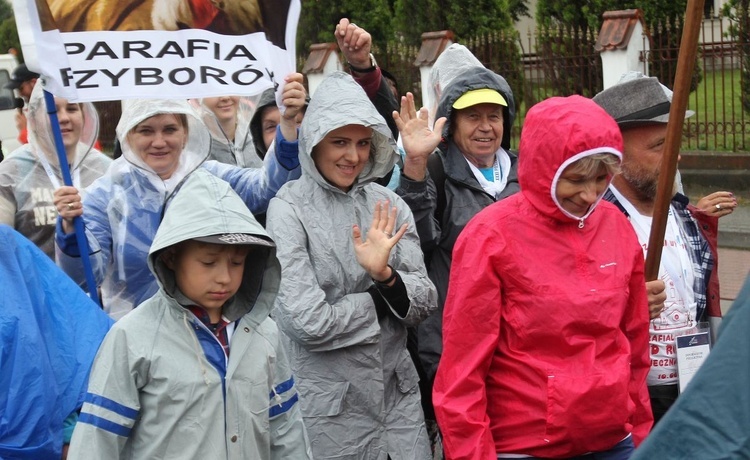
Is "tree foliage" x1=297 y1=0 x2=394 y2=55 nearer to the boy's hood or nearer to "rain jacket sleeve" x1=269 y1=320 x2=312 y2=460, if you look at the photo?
the boy's hood

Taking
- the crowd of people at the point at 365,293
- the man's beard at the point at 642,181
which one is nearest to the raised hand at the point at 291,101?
the crowd of people at the point at 365,293

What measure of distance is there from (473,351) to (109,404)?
1.09 metres

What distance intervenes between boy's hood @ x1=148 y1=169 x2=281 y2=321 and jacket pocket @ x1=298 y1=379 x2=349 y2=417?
64 centimetres

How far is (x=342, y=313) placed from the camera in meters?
3.97

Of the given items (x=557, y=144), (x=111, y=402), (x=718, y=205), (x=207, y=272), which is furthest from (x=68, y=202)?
(x=718, y=205)

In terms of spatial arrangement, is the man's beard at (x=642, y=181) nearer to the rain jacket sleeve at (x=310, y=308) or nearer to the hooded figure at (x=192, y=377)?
the rain jacket sleeve at (x=310, y=308)

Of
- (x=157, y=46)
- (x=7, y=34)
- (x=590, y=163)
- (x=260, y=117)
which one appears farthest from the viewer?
(x=7, y=34)

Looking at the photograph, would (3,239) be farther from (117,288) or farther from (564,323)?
(564,323)

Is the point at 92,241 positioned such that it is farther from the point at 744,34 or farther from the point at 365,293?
the point at 744,34

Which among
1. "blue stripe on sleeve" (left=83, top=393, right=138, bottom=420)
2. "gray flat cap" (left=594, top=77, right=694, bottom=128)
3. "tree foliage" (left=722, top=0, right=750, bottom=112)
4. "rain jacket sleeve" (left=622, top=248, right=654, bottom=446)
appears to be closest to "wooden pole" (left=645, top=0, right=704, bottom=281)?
"rain jacket sleeve" (left=622, top=248, right=654, bottom=446)

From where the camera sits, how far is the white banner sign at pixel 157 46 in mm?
4141

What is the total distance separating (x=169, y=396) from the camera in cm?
310

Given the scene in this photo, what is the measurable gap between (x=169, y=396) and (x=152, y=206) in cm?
157

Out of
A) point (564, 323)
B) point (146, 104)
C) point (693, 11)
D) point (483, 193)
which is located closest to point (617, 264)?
point (564, 323)
